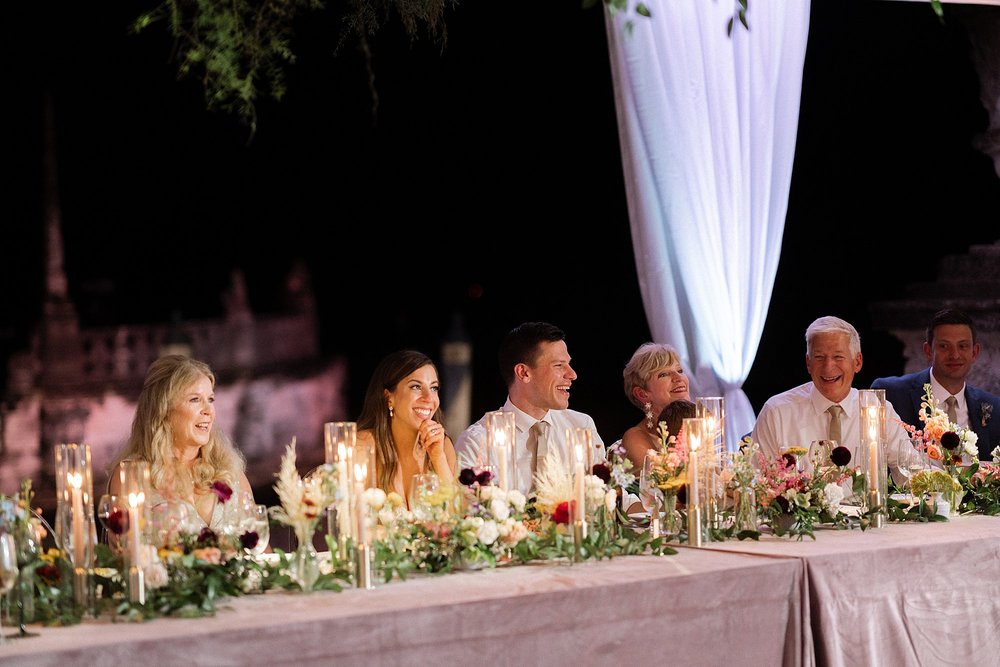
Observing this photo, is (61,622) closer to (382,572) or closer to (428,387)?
(382,572)

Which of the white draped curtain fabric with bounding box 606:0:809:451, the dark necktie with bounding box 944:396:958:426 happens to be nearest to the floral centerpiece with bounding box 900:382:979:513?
the dark necktie with bounding box 944:396:958:426

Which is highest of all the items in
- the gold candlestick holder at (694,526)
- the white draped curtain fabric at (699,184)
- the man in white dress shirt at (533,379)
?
the white draped curtain fabric at (699,184)

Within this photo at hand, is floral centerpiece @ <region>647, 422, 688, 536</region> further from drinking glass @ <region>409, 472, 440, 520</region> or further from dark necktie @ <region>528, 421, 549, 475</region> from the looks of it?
dark necktie @ <region>528, 421, 549, 475</region>

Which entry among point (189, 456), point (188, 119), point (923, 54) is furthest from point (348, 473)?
point (923, 54)

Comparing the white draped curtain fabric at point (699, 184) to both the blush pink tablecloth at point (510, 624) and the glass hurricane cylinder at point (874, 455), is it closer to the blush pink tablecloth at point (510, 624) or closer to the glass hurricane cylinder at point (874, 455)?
the glass hurricane cylinder at point (874, 455)

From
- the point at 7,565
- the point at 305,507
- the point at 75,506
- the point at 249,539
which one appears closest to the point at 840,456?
the point at 305,507

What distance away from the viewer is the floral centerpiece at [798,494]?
3.77 meters

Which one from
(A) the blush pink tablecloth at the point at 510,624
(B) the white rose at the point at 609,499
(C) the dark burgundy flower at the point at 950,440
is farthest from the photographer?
(C) the dark burgundy flower at the point at 950,440

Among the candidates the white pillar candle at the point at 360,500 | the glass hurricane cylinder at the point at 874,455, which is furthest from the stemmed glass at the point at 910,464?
the white pillar candle at the point at 360,500

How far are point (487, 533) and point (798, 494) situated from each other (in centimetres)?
103

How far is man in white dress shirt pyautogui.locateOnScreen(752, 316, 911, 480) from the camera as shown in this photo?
5.20 metres

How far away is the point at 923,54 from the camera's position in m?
8.46

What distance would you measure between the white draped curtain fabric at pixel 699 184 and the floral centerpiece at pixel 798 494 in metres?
2.77

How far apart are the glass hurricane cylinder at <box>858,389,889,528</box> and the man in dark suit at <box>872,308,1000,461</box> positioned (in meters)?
2.15
